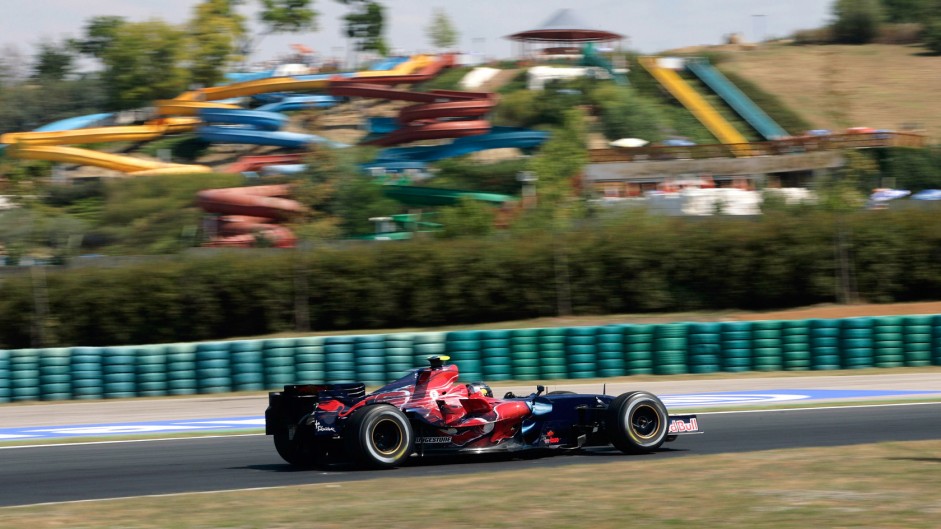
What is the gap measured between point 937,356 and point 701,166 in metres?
28.1

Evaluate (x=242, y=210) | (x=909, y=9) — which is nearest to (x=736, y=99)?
(x=242, y=210)

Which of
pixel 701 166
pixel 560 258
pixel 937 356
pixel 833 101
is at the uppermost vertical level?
pixel 833 101

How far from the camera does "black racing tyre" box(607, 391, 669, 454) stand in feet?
32.5

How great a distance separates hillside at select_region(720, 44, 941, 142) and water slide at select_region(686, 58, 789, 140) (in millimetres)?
2333

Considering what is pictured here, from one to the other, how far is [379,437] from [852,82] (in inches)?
2628

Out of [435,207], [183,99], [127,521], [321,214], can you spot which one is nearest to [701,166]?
[435,207]

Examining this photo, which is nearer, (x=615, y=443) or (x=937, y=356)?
(x=615, y=443)

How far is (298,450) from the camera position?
9.95 meters

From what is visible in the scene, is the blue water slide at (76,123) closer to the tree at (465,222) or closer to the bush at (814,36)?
the tree at (465,222)

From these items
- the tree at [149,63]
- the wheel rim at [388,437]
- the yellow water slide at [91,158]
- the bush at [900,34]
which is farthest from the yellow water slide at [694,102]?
the wheel rim at [388,437]

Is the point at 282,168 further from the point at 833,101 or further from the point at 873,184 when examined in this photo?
the point at 833,101

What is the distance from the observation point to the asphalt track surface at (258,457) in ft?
30.3

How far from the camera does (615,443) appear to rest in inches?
392

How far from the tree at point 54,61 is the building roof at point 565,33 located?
52.3 metres
